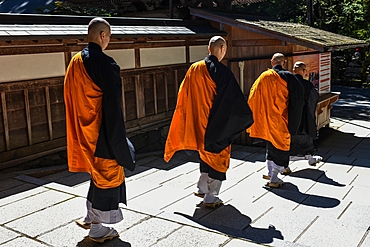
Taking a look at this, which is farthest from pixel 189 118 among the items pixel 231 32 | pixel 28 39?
pixel 231 32

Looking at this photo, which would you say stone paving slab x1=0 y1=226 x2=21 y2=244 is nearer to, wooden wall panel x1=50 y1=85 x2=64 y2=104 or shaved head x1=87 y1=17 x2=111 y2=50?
shaved head x1=87 y1=17 x2=111 y2=50

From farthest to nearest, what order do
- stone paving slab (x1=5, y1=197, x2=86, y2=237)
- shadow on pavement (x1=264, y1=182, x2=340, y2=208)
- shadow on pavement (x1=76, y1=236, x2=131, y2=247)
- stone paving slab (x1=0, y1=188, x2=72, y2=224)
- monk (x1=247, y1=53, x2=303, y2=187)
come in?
1. monk (x1=247, y1=53, x2=303, y2=187)
2. shadow on pavement (x1=264, y1=182, x2=340, y2=208)
3. stone paving slab (x1=0, y1=188, x2=72, y2=224)
4. stone paving slab (x1=5, y1=197, x2=86, y2=237)
5. shadow on pavement (x1=76, y1=236, x2=131, y2=247)

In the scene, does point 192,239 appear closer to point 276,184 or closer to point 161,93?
point 276,184

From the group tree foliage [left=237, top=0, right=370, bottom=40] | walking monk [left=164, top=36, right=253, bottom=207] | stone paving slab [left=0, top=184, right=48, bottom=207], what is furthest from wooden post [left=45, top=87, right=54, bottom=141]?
tree foliage [left=237, top=0, right=370, bottom=40]

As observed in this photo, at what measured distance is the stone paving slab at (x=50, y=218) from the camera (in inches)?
141

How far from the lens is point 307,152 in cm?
Result: 623

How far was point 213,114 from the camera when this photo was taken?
4.34 meters

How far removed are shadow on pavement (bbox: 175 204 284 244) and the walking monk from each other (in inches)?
7.0

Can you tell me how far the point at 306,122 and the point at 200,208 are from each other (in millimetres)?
2594

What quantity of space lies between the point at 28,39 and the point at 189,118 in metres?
2.50

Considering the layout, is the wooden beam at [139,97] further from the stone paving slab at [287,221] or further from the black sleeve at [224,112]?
the stone paving slab at [287,221]

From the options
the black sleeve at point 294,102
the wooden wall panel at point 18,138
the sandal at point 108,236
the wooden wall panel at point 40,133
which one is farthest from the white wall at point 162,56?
the sandal at point 108,236

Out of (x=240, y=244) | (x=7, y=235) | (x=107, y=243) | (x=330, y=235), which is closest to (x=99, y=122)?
(x=107, y=243)

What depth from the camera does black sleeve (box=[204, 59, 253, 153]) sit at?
429 cm
